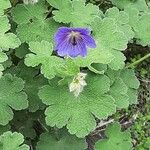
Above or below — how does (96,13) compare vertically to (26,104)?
above

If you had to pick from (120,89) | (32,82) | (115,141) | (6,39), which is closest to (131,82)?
(120,89)

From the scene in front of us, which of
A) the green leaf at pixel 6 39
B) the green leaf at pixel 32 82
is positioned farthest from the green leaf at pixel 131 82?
the green leaf at pixel 6 39

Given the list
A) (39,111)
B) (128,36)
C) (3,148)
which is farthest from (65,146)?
(128,36)

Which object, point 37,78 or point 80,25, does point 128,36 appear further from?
point 37,78

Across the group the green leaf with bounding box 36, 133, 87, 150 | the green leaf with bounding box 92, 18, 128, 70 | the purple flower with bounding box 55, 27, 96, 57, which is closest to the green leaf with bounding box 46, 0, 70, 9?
the green leaf with bounding box 92, 18, 128, 70

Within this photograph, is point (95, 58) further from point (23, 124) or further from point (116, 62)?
point (23, 124)

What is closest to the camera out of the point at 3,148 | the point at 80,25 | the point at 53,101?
the point at 3,148

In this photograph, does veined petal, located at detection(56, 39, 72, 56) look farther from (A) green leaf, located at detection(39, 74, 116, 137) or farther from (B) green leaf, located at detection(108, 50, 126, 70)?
(B) green leaf, located at detection(108, 50, 126, 70)
